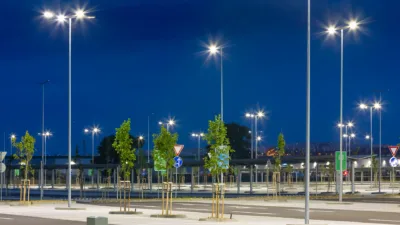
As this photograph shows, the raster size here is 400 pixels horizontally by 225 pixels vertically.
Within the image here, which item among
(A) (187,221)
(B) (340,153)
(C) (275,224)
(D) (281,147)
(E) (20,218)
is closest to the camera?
(C) (275,224)

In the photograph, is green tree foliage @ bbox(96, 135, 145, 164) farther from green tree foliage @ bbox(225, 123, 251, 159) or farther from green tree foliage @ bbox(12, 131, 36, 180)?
green tree foliage @ bbox(12, 131, 36, 180)

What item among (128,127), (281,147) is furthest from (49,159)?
(128,127)

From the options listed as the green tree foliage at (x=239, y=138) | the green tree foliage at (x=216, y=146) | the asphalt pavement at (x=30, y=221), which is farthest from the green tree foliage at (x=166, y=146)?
the green tree foliage at (x=239, y=138)

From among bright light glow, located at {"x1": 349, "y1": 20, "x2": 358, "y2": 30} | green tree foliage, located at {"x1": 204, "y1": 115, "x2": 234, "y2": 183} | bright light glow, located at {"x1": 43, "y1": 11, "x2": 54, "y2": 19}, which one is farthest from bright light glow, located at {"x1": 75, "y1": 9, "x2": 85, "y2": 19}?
bright light glow, located at {"x1": 349, "y1": 20, "x2": 358, "y2": 30}

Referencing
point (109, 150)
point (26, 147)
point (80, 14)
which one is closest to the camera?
point (80, 14)

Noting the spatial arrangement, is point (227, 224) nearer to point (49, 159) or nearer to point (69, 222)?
point (69, 222)

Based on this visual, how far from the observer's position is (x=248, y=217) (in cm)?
3041

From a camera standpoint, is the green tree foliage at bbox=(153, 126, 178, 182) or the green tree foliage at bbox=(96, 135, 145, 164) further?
the green tree foliage at bbox=(96, 135, 145, 164)

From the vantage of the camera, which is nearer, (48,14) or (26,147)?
(48,14)

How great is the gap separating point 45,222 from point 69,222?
855 mm

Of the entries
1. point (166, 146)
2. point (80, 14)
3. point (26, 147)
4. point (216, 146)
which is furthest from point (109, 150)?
point (216, 146)

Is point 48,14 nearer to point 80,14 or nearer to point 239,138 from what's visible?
point 80,14

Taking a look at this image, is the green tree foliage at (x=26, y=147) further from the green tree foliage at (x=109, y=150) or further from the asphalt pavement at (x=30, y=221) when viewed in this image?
the green tree foliage at (x=109, y=150)

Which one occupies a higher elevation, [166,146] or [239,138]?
[239,138]
